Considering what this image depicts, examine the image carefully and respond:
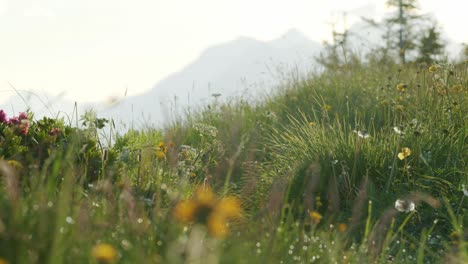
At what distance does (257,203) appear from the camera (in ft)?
16.6

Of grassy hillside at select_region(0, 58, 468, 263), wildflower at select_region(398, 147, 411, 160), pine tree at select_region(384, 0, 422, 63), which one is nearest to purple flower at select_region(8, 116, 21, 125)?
grassy hillside at select_region(0, 58, 468, 263)

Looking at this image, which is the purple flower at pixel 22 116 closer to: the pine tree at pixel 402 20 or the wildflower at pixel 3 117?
the wildflower at pixel 3 117

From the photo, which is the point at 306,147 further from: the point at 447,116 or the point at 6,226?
the point at 6,226

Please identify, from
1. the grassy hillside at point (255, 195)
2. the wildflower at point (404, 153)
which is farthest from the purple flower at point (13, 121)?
the wildflower at point (404, 153)

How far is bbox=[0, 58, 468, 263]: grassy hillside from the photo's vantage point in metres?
2.23

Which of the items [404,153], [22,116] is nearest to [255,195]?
[404,153]

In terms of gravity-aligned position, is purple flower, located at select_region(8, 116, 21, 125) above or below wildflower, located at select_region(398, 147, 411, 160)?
above

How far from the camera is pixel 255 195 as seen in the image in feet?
17.0

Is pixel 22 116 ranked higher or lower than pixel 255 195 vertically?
higher

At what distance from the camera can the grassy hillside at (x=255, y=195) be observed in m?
2.23

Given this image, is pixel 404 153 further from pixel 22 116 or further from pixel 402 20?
pixel 402 20

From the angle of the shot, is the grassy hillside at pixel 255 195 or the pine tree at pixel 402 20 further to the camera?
the pine tree at pixel 402 20

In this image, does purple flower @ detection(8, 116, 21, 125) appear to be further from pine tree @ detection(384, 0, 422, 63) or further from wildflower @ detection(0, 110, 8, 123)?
pine tree @ detection(384, 0, 422, 63)

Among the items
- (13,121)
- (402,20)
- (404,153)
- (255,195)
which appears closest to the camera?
(13,121)
